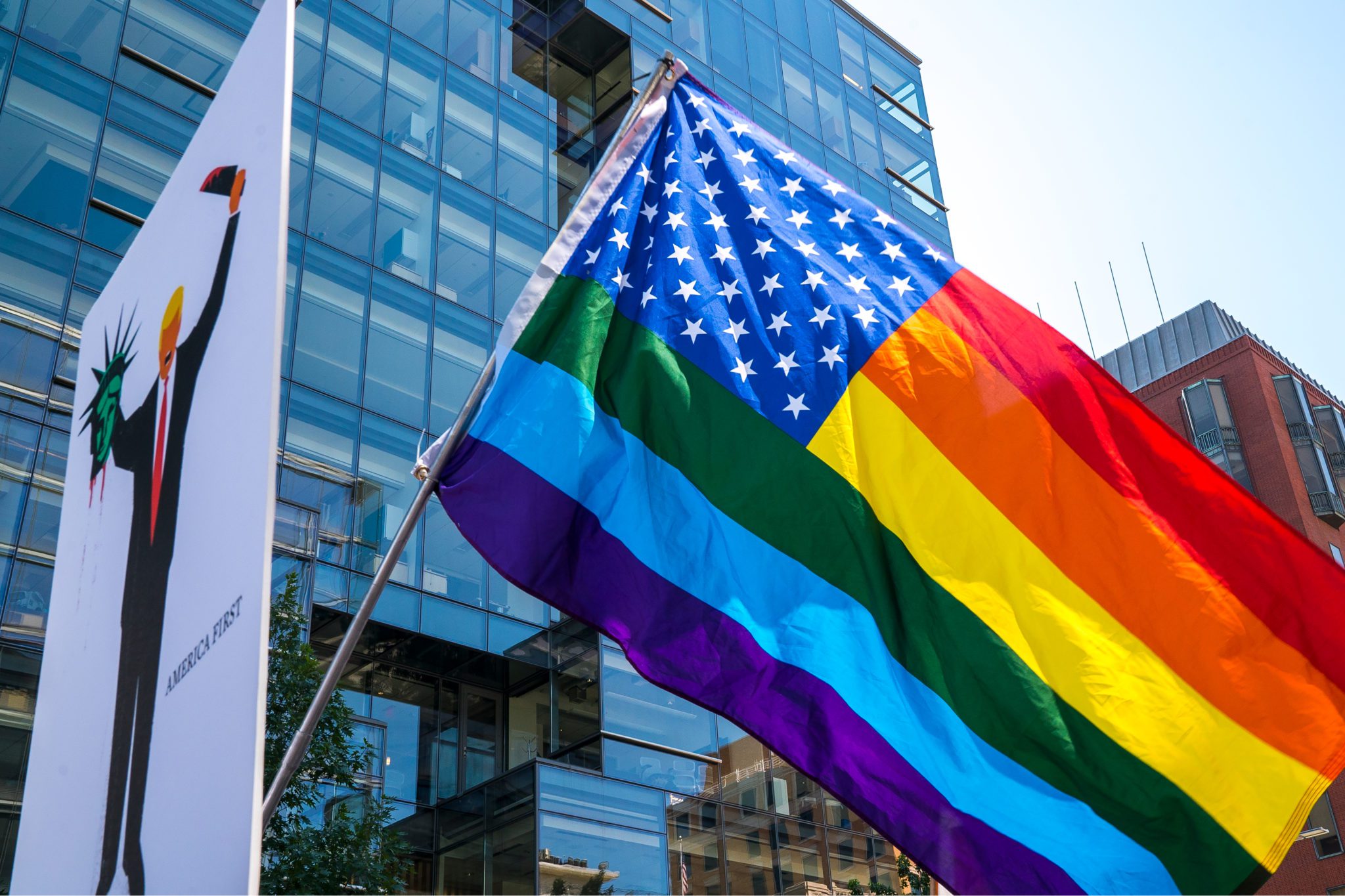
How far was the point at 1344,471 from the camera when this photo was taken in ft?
211

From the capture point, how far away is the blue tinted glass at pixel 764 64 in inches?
1410

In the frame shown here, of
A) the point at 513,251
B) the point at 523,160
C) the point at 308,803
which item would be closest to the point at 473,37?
the point at 523,160

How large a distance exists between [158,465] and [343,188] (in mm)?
22345

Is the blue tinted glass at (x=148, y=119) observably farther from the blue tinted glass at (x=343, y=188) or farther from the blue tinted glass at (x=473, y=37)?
the blue tinted glass at (x=473, y=37)

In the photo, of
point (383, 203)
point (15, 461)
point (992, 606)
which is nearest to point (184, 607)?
point (992, 606)

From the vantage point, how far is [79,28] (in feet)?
71.6

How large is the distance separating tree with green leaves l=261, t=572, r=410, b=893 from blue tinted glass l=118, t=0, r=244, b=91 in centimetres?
1196

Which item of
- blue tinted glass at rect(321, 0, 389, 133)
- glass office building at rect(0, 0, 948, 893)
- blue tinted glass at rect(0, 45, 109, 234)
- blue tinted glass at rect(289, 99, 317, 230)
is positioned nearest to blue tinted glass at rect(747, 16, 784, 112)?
glass office building at rect(0, 0, 948, 893)

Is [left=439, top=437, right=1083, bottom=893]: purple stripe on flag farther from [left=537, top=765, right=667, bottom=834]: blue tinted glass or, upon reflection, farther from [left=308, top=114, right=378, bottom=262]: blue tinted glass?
[left=308, top=114, right=378, bottom=262]: blue tinted glass

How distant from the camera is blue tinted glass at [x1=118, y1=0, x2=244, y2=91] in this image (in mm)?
22781

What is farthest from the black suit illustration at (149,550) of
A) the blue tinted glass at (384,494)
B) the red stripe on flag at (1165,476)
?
the blue tinted glass at (384,494)

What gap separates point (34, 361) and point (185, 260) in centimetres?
1626

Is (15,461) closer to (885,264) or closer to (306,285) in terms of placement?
(306,285)

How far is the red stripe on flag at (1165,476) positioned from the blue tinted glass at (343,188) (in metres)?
18.8
